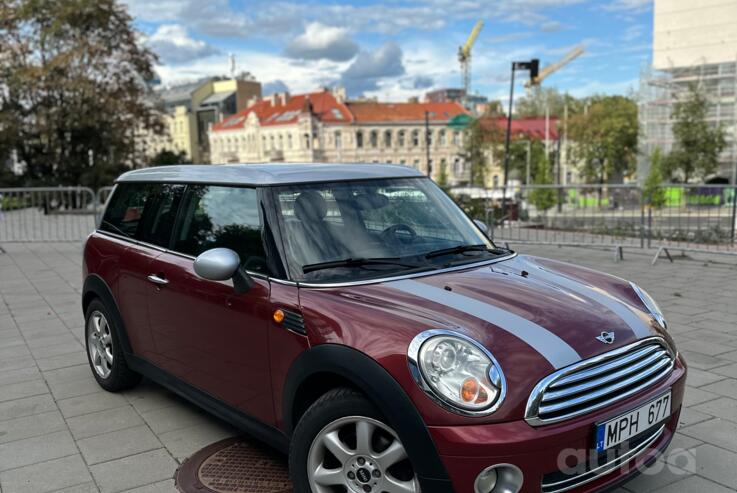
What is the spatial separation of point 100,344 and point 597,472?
12.7 ft

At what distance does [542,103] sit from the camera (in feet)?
338

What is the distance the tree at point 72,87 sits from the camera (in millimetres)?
28359

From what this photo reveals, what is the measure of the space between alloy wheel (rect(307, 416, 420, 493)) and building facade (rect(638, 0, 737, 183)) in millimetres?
48457

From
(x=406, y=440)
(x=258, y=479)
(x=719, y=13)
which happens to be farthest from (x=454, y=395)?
(x=719, y=13)

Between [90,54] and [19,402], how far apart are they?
27274 mm

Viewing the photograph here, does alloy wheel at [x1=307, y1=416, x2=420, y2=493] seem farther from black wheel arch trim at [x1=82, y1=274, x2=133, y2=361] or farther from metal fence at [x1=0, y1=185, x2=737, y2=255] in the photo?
metal fence at [x1=0, y1=185, x2=737, y2=255]

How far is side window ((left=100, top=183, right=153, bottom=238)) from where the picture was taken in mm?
4573

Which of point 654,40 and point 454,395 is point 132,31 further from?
point 654,40

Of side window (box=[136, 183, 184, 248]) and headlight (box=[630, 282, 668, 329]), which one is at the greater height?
side window (box=[136, 183, 184, 248])

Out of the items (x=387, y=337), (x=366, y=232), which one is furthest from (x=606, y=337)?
(x=366, y=232)

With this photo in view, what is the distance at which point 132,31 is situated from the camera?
30.3 meters

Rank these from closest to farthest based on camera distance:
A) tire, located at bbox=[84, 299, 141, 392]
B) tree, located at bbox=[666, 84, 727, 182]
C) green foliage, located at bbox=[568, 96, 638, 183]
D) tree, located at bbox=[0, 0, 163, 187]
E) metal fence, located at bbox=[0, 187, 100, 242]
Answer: tire, located at bbox=[84, 299, 141, 392], metal fence, located at bbox=[0, 187, 100, 242], tree, located at bbox=[0, 0, 163, 187], tree, located at bbox=[666, 84, 727, 182], green foliage, located at bbox=[568, 96, 638, 183]

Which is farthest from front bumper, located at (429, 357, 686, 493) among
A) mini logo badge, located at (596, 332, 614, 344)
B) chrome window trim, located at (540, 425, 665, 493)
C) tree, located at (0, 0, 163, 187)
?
tree, located at (0, 0, 163, 187)

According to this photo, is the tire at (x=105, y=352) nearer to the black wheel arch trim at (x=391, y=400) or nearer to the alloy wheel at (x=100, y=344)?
the alloy wheel at (x=100, y=344)
